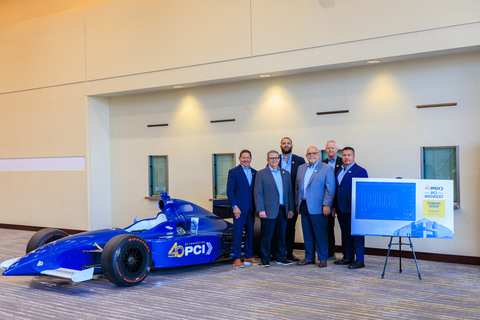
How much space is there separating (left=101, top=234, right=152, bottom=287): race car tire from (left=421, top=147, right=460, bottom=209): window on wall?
14.2 ft

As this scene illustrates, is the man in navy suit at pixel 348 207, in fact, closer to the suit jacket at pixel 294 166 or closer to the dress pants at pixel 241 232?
the suit jacket at pixel 294 166

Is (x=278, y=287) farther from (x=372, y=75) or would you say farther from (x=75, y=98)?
(x=75, y=98)

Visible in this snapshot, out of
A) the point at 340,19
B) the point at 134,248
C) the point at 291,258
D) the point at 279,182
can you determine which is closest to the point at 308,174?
the point at 279,182

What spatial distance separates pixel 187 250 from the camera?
6.12 metres

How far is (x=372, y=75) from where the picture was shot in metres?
7.37

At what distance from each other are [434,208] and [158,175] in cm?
584

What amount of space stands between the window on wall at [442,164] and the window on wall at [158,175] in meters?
5.15

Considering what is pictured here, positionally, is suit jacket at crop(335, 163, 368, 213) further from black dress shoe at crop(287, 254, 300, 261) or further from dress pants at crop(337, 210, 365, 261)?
black dress shoe at crop(287, 254, 300, 261)

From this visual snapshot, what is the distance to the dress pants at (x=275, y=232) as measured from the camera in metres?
6.59

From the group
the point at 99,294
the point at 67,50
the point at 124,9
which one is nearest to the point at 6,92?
the point at 67,50

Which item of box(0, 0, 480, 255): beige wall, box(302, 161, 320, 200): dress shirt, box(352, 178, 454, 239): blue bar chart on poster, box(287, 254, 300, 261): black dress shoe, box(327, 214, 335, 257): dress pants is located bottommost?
box(287, 254, 300, 261): black dress shoe

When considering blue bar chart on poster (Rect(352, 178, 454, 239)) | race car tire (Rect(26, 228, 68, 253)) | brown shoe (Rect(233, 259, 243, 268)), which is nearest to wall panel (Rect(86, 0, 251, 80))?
blue bar chart on poster (Rect(352, 178, 454, 239))

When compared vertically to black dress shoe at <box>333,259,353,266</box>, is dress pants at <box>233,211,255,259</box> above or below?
above

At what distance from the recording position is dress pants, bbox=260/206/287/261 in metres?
6.59
